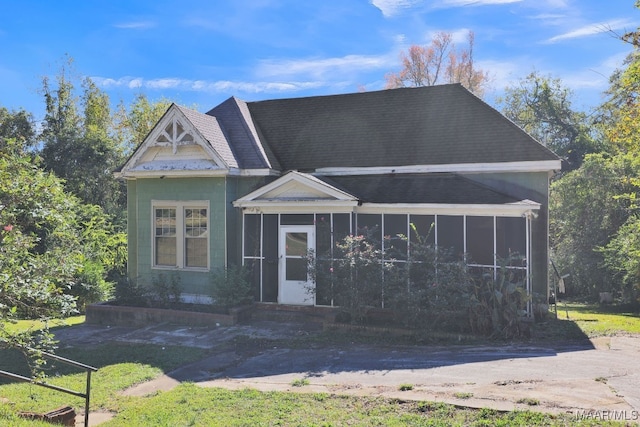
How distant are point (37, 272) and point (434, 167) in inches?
454

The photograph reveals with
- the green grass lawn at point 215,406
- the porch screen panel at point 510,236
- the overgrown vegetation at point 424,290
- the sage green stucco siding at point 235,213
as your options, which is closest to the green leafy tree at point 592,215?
the porch screen panel at point 510,236

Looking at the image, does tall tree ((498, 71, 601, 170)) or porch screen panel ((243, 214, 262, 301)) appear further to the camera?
tall tree ((498, 71, 601, 170))

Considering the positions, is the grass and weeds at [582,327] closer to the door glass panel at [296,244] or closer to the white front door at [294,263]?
the white front door at [294,263]

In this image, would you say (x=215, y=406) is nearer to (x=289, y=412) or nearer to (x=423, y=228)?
(x=289, y=412)

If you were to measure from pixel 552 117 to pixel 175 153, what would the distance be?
31401mm

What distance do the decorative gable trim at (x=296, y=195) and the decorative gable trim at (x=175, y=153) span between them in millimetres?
1202

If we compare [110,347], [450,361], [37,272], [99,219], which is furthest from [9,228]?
[99,219]

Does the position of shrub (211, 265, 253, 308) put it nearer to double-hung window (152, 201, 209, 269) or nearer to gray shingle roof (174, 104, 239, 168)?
double-hung window (152, 201, 209, 269)

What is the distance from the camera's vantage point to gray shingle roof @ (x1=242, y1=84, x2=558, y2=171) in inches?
591

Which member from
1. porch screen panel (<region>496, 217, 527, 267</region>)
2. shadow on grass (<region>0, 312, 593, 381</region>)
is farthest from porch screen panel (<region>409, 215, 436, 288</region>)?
porch screen panel (<region>496, 217, 527, 267</region>)

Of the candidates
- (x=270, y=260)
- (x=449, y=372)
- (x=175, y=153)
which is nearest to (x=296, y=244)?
(x=270, y=260)

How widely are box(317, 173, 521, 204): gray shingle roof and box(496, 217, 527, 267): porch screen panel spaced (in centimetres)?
63

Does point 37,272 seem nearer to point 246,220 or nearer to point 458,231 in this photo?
point 246,220

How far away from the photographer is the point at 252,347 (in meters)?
11.4
